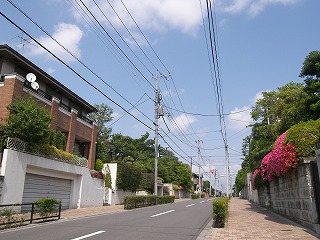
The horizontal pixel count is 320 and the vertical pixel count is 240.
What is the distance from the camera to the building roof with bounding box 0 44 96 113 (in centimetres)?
2103

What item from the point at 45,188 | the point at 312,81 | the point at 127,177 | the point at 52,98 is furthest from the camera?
the point at 127,177

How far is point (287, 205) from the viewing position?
14883 mm

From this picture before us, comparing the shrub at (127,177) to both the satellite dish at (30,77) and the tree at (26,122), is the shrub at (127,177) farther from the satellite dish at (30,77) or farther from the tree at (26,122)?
the tree at (26,122)

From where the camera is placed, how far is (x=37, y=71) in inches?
950

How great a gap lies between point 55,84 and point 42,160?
9.82 m

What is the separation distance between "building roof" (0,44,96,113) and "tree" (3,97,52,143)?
4.80 m

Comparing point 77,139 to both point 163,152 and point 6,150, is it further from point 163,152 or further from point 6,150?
point 163,152

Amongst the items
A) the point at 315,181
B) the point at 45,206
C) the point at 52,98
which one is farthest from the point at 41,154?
the point at 315,181

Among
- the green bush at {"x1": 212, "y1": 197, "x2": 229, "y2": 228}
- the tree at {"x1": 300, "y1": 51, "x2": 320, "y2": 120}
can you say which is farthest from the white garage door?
the tree at {"x1": 300, "y1": 51, "x2": 320, "y2": 120}

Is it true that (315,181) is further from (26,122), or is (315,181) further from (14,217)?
(26,122)

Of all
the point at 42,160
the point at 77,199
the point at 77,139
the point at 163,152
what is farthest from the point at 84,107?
the point at 163,152

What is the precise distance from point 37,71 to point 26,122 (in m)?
8.44

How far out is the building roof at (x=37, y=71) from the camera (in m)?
21.0

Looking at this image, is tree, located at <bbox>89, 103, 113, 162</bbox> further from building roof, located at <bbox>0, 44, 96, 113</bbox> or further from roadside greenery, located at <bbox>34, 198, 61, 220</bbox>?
roadside greenery, located at <bbox>34, 198, 61, 220</bbox>
